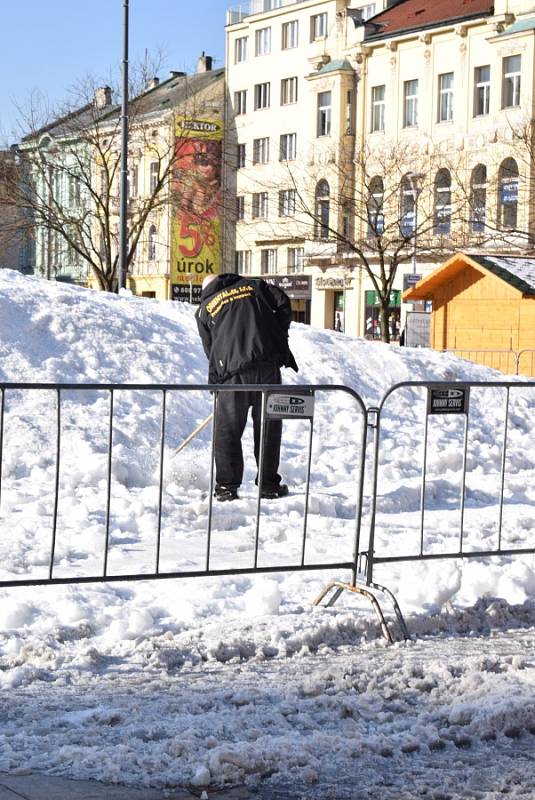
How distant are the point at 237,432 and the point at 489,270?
17.6m

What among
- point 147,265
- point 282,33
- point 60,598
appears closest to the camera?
point 60,598

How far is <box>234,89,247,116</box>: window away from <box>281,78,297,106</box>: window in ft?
9.17

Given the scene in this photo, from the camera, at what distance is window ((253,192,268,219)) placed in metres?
61.1

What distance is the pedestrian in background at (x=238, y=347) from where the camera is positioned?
391 inches

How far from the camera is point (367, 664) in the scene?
5730 mm

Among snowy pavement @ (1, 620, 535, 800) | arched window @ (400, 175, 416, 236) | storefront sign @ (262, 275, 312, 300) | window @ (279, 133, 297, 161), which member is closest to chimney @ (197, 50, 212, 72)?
window @ (279, 133, 297, 161)

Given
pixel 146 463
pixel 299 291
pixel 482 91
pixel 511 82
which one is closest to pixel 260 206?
pixel 299 291

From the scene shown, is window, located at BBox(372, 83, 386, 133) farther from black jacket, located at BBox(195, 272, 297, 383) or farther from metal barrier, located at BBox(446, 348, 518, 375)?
black jacket, located at BBox(195, 272, 297, 383)

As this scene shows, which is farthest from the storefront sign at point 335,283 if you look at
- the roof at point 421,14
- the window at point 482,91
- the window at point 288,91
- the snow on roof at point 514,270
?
the snow on roof at point 514,270

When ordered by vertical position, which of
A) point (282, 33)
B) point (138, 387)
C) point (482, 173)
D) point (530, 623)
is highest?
point (282, 33)

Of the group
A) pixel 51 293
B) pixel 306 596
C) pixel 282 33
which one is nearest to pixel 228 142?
pixel 282 33

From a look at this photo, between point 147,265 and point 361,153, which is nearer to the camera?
point 361,153

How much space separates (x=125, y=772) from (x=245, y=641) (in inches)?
69.3

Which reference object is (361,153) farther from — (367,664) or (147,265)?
(367,664)
